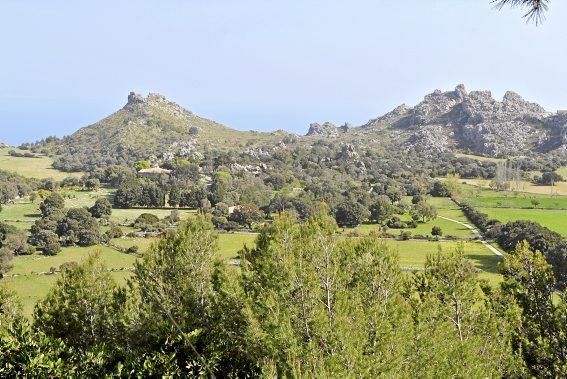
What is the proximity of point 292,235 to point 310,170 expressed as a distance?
5455 inches

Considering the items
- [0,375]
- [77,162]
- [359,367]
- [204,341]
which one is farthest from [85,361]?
[77,162]

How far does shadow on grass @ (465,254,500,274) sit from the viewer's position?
189 feet

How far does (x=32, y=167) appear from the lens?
149625 mm

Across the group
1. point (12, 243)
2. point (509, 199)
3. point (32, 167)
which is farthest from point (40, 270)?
point (32, 167)

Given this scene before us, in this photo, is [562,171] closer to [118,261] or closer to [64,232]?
[118,261]

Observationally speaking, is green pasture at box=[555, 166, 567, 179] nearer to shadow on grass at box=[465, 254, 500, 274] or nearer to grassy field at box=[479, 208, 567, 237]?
grassy field at box=[479, 208, 567, 237]

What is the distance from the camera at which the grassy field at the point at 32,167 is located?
140 meters

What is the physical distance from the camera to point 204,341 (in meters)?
22.6

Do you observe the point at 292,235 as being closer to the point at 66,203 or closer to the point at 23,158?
the point at 66,203

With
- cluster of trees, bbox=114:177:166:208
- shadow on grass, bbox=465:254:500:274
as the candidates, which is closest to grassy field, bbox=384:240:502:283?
shadow on grass, bbox=465:254:500:274

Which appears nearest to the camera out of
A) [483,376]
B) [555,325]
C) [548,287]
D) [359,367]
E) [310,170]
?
[359,367]

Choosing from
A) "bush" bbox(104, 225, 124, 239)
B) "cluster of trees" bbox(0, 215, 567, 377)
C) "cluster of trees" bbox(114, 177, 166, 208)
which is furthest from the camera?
"cluster of trees" bbox(114, 177, 166, 208)

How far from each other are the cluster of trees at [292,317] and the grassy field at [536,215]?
188 feet

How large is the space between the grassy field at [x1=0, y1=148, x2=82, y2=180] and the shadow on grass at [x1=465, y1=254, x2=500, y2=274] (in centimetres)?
11558
